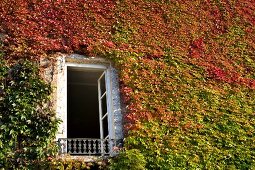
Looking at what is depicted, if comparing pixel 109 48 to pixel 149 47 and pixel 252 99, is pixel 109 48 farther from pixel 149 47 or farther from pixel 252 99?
pixel 252 99

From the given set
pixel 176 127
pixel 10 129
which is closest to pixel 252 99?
pixel 176 127

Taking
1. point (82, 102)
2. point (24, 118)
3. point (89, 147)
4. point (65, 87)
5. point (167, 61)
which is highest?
point (167, 61)

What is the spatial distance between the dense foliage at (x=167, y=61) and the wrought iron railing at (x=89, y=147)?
1.05ft

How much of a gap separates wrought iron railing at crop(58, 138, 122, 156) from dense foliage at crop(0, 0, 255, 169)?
321mm

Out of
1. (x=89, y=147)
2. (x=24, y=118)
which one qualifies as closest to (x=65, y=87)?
(x=24, y=118)

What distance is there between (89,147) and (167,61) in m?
2.69

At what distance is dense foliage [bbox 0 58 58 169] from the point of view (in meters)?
8.04

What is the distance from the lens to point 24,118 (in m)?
8.31

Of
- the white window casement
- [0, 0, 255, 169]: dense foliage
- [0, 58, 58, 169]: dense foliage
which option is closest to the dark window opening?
the white window casement

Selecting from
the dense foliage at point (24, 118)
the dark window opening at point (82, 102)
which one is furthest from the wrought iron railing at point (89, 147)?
the dark window opening at point (82, 102)

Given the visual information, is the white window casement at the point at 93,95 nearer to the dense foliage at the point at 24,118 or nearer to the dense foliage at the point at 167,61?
the dense foliage at the point at 167,61

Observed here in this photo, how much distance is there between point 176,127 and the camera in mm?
9109

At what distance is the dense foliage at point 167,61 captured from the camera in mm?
8961

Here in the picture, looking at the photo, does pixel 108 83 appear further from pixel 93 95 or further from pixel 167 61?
pixel 93 95
